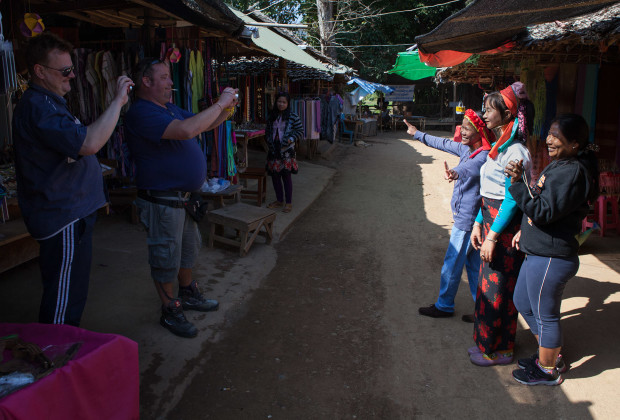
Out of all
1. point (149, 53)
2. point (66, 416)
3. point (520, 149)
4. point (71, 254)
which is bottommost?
point (66, 416)

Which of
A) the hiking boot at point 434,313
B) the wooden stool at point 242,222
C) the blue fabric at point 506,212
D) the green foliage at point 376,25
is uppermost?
the green foliage at point 376,25

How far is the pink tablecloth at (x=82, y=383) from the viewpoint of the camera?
1867mm

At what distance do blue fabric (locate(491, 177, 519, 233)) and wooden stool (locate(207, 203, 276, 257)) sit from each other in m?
3.13

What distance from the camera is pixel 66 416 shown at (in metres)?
1.99

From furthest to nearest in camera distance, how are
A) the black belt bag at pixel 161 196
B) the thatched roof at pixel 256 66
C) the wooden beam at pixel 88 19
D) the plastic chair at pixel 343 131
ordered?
the plastic chair at pixel 343 131 → the thatched roof at pixel 256 66 → the wooden beam at pixel 88 19 → the black belt bag at pixel 161 196

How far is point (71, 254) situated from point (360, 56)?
23.8 m

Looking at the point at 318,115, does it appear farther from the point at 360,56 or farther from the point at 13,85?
the point at 360,56

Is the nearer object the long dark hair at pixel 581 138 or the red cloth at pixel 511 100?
the long dark hair at pixel 581 138

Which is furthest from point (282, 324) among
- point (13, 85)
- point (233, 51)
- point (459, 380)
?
point (233, 51)

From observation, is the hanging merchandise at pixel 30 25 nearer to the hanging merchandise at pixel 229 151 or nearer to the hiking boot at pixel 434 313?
the hanging merchandise at pixel 229 151

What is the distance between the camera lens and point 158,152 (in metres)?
3.30

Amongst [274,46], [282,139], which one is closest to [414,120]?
[274,46]

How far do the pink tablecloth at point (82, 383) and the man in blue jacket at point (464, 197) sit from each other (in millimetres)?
2536

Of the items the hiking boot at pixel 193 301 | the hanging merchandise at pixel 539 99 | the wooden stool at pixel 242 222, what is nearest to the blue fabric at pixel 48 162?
the hiking boot at pixel 193 301
